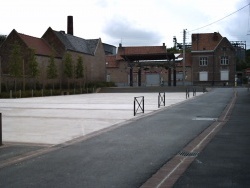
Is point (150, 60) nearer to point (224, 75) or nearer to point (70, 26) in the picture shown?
point (70, 26)

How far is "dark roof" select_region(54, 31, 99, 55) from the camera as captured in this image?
65.9 meters

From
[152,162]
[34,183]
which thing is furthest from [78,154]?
[34,183]

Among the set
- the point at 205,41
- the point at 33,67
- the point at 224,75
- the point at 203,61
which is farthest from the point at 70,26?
the point at 224,75

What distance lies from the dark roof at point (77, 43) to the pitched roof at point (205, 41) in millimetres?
22130

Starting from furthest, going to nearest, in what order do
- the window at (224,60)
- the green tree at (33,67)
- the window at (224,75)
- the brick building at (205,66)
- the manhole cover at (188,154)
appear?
the window at (224,60) < the brick building at (205,66) < the window at (224,75) < the green tree at (33,67) < the manhole cover at (188,154)

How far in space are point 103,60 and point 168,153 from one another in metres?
72.8

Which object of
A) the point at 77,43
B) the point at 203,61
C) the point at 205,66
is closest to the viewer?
the point at 77,43

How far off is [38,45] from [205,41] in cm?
3872

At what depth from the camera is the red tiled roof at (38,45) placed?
57.8 m

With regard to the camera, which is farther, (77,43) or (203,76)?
(203,76)

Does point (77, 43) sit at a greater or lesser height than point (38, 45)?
greater

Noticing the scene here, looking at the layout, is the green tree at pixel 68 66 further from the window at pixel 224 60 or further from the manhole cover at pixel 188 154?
the manhole cover at pixel 188 154

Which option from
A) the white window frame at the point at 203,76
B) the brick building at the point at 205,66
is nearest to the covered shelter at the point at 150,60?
the brick building at the point at 205,66

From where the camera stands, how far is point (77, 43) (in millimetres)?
71188
